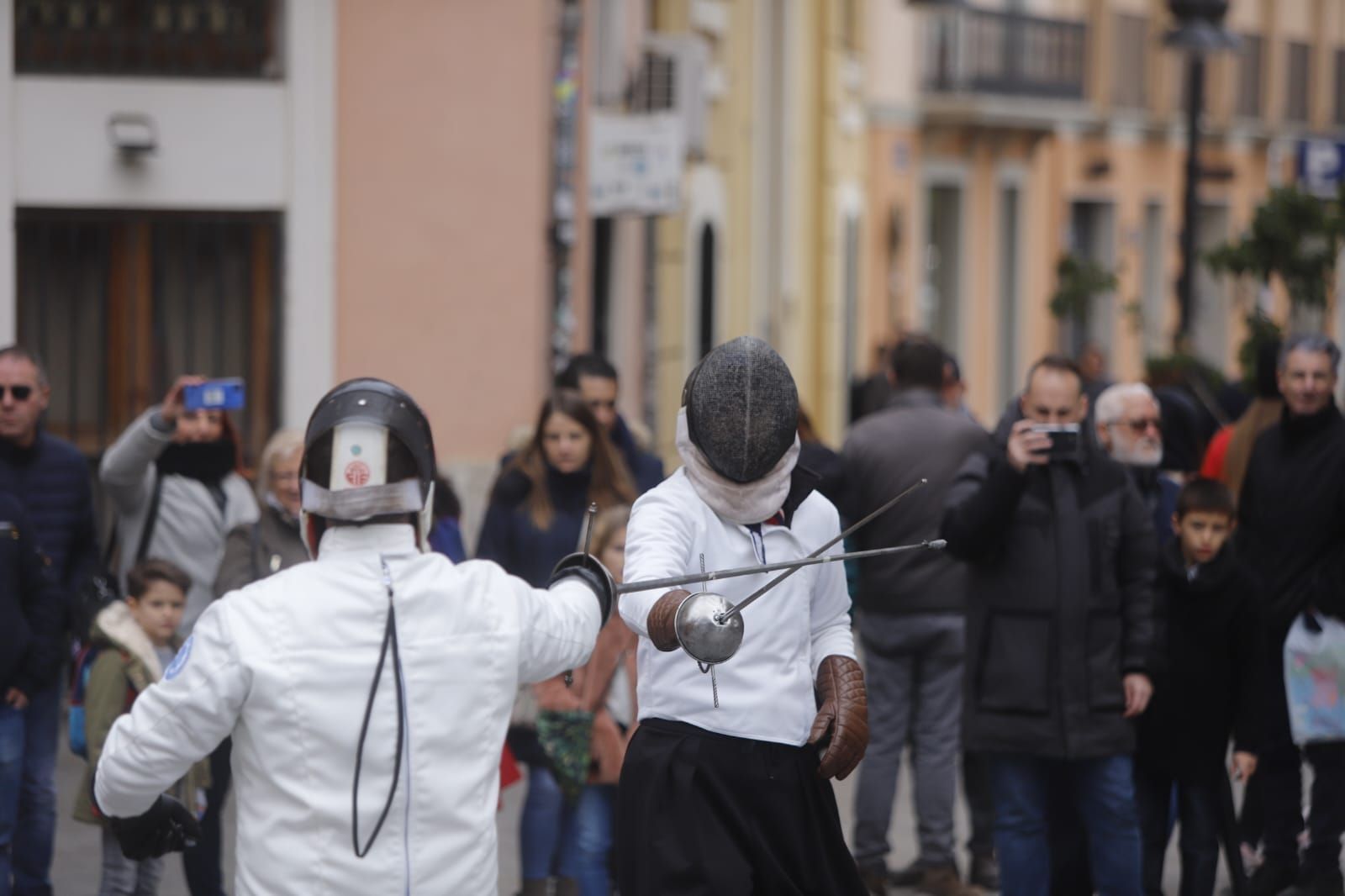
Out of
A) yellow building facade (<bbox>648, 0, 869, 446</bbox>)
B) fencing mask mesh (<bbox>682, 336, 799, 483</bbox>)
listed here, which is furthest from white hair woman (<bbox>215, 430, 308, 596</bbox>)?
yellow building facade (<bbox>648, 0, 869, 446</bbox>)

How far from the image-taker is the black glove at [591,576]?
14.9 ft

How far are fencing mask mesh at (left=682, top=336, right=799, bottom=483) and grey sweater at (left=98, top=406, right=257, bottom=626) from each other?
9.65 feet

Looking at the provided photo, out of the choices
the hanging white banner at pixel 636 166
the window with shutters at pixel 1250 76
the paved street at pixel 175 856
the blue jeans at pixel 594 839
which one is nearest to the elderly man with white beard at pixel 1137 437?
the paved street at pixel 175 856

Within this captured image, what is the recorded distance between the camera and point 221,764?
698 centimetres

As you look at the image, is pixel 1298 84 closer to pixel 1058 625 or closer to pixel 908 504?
pixel 908 504

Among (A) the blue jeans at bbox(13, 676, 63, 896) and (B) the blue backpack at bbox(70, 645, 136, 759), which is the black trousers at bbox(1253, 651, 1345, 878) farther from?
(A) the blue jeans at bbox(13, 676, 63, 896)

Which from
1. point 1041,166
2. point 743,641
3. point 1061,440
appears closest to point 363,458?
point 743,641

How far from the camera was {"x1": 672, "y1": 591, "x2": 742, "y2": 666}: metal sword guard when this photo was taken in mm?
4312

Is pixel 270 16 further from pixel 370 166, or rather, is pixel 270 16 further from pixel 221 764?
pixel 221 764

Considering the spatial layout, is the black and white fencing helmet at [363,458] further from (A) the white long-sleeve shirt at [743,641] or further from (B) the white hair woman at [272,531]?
(B) the white hair woman at [272,531]

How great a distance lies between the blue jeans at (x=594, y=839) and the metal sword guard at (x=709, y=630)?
301 cm

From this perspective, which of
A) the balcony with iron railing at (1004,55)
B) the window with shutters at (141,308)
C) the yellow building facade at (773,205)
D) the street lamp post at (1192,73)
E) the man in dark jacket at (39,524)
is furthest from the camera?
the balcony with iron railing at (1004,55)

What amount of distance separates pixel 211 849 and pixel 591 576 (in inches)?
117

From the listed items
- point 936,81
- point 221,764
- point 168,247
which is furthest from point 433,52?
point 936,81
